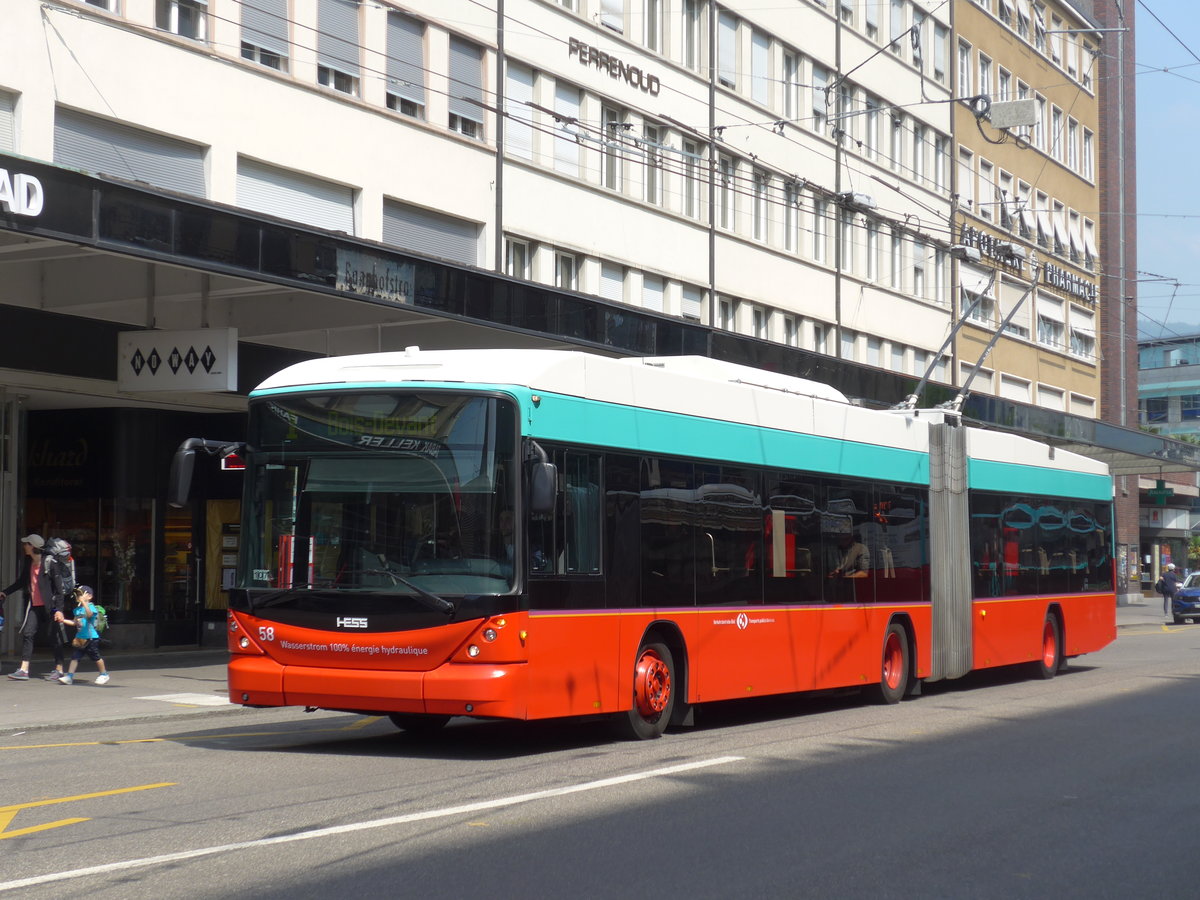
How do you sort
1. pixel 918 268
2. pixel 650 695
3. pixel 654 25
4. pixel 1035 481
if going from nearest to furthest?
pixel 650 695, pixel 1035 481, pixel 654 25, pixel 918 268

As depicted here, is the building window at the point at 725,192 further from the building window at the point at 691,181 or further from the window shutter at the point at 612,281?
the window shutter at the point at 612,281

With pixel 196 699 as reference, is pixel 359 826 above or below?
above

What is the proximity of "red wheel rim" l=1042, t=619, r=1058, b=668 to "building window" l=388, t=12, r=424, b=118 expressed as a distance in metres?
12.6

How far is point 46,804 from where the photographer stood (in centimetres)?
914

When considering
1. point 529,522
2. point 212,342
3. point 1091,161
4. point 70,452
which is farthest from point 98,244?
point 1091,161

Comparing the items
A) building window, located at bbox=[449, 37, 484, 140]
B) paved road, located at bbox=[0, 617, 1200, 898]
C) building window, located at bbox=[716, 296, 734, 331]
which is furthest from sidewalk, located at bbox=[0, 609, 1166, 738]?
building window, located at bbox=[716, 296, 734, 331]

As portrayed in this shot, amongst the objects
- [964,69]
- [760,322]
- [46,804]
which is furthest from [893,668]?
[964,69]

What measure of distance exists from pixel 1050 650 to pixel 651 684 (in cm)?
1022

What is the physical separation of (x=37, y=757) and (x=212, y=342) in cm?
883

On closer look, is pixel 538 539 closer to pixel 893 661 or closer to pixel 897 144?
pixel 893 661

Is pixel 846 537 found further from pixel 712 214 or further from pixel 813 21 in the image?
pixel 813 21

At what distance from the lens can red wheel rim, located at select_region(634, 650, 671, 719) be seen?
12.5 meters

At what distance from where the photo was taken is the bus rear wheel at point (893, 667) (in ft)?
55.3

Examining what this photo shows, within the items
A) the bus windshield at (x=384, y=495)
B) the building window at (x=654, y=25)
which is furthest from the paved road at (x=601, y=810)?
the building window at (x=654, y=25)
